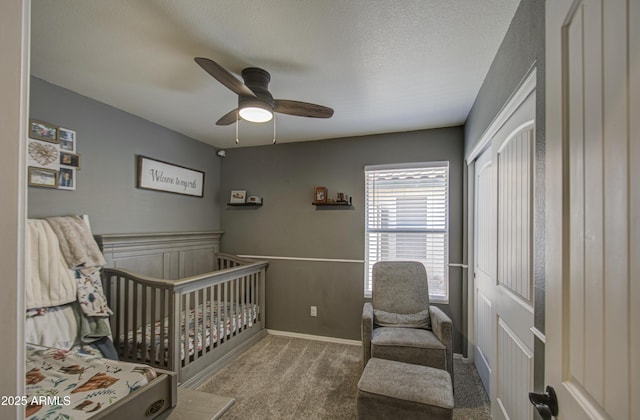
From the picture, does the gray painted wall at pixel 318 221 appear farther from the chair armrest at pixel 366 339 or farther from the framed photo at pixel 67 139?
the framed photo at pixel 67 139

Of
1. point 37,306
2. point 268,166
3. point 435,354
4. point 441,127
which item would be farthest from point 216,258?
point 441,127

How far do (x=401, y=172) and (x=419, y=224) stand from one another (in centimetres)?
64

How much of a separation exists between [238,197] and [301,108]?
2.15 metres

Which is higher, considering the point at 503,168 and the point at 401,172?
the point at 401,172

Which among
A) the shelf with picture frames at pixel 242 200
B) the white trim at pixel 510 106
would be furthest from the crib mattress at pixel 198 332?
the white trim at pixel 510 106

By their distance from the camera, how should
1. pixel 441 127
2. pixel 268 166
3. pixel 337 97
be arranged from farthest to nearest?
pixel 268 166, pixel 441 127, pixel 337 97

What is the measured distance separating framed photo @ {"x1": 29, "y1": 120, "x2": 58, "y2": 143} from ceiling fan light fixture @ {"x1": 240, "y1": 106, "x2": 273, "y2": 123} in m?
1.51

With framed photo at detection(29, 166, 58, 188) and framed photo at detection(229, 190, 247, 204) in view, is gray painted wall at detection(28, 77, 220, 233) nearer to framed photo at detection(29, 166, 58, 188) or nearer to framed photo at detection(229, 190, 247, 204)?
framed photo at detection(29, 166, 58, 188)

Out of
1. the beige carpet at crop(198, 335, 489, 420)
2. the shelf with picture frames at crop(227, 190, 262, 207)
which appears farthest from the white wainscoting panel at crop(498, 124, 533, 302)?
the shelf with picture frames at crop(227, 190, 262, 207)

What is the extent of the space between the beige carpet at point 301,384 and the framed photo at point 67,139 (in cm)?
226

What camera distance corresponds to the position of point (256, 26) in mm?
1506

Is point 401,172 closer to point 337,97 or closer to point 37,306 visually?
point 337,97

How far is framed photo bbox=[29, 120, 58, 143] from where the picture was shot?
79.4 inches

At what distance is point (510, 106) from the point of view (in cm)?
147
